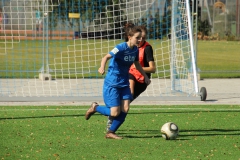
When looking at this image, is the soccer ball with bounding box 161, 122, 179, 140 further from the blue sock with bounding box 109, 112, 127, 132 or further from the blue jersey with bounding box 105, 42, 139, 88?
the blue jersey with bounding box 105, 42, 139, 88

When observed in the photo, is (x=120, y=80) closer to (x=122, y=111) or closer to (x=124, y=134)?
(x=122, y=111)

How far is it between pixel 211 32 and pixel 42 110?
45.0ft

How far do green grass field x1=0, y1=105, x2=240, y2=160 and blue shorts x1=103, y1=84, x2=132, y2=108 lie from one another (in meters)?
0.57

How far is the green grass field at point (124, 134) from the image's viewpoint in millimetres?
8141

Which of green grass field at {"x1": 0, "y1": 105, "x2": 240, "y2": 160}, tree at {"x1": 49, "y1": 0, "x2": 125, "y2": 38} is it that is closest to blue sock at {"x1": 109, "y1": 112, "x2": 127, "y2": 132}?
green grass field at {"x1": 0, "y1": 105, "x2": 240, "y2": 160}

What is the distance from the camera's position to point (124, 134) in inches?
385

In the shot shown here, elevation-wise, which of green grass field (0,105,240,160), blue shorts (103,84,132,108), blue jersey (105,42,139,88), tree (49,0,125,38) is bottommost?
green grass field (0,105,240,160)

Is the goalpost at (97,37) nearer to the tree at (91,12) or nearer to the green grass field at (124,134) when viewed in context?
the tree at (91,12)

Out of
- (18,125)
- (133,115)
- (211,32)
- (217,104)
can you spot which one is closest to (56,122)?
(18,125)

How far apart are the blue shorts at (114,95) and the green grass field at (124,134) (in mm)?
571

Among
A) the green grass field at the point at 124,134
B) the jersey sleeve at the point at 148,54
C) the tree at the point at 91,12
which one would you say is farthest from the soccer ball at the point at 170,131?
the tree at the point at 91,12

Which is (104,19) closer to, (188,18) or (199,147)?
(188,18)

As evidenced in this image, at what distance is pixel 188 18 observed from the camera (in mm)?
14258

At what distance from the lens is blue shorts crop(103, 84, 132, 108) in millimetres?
9211
